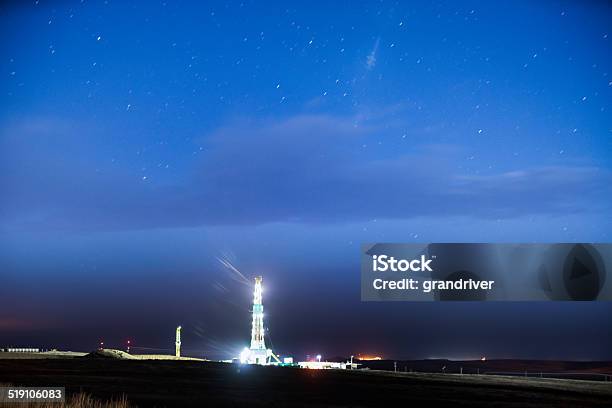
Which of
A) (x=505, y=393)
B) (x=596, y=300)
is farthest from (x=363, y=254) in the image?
(x=596, y=300)

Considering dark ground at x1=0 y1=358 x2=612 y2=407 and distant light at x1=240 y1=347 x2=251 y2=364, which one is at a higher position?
dark ground at x1=0 y1=358 x2=612 y2=407

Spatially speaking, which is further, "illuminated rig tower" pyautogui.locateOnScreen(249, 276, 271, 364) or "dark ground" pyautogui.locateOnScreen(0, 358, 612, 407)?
"illuminated rig tower" pyautogui.locateOnScreen(249, 276, 271, 364)

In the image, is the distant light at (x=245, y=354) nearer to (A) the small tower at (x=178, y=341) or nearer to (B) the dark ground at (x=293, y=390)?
(A) the small tower at (x=178, y=341)

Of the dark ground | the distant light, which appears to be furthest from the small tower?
the dark ground

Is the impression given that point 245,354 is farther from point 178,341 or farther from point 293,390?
point 293,390

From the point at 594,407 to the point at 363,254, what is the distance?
15.2m

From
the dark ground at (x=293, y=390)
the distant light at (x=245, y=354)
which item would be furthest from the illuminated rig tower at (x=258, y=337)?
the dark ground at (x=293, y=390)

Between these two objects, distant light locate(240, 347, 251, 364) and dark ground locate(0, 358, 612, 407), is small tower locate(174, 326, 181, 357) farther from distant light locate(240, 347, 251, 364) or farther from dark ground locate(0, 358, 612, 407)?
dark ground locate(0, 358, 612, 407)

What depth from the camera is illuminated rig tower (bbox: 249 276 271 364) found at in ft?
310

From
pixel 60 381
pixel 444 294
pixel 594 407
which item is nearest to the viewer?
pixel 594 407

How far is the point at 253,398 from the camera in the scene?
26219 millimetres

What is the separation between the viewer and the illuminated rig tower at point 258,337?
3720 inches

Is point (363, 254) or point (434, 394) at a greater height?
point (363, 254)

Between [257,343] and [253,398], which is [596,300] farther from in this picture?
[257,343]
